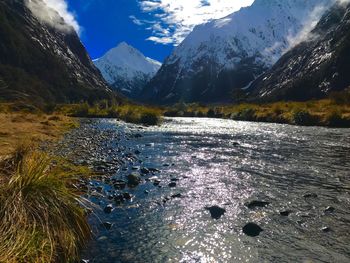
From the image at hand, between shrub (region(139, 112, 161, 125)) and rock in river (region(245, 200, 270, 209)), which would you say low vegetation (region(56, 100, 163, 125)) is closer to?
shrub (region(139, 112, 161, 125))

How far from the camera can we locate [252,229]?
39.2 feet

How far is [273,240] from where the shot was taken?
36.7 ft

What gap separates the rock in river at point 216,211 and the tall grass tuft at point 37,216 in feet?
16.5

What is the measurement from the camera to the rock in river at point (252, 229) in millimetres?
11722

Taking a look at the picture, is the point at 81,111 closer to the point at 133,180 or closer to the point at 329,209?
the point at 133,180

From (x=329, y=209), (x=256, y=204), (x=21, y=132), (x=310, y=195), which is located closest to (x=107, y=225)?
(x=256, y=204)

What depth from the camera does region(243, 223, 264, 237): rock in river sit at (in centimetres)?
1172

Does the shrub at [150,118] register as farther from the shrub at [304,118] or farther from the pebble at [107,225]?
the pebble at [107,225]

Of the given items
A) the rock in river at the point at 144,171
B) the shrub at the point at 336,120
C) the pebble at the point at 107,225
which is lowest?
the pebble at the point at 107,225

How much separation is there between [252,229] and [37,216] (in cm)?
652

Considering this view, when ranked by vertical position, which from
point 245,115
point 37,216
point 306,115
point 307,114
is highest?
point 307,114

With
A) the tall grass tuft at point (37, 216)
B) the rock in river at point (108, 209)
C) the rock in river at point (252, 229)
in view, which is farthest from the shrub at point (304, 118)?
the tall grass tuft at point (37, 216)

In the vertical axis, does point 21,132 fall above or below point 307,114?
below

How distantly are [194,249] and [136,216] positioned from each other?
127 inches
